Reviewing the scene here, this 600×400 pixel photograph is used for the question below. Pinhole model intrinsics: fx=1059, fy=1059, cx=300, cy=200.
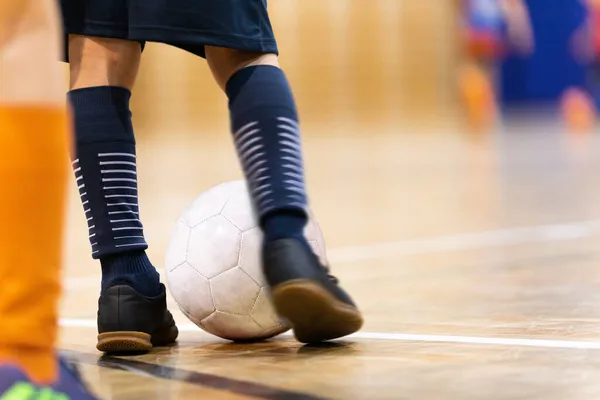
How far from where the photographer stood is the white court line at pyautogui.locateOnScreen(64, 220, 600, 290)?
2961mm

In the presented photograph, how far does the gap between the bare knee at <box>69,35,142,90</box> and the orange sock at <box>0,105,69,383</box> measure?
599mm

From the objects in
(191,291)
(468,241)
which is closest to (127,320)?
(191,291)

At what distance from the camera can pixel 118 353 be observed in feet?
5.36

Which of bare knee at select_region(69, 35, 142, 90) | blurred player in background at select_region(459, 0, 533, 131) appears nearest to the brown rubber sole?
bare knee at select_region(69, 35, 142, 90)

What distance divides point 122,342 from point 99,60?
439 mm

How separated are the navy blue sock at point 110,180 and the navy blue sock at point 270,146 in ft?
→ 0.66

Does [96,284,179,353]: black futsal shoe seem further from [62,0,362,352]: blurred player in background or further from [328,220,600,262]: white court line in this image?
[328,220,600,262]: white court line

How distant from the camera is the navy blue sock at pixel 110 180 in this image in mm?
1649

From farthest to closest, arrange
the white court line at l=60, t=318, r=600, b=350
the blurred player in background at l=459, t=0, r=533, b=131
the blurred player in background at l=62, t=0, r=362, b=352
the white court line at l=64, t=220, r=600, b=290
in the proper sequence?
the blurred player in background at l=459, t=0, r=533, b=131
the white court line at l=64, t=220, r=600, b=290
the white court line at l=60, t=318, r=600, b=350
the blurred player in background at l=62, t=0, r=362, b=352

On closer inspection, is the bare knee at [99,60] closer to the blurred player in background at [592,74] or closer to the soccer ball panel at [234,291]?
the soccer ball panel at [234,291]

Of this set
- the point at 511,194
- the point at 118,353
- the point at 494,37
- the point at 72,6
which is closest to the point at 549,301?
the point at 118,353

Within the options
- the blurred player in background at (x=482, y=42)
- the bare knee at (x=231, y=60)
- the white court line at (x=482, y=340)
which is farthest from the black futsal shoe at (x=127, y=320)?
the blurred player in background at (x=482, y=42)

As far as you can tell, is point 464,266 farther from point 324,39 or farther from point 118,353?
point 324,39

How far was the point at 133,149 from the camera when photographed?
170 cm
